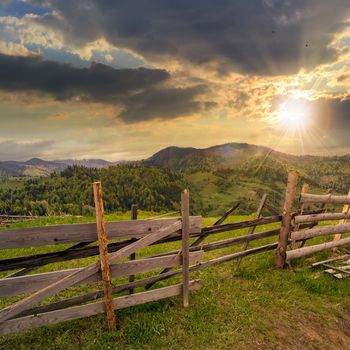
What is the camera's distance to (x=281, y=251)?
1013 centimetres

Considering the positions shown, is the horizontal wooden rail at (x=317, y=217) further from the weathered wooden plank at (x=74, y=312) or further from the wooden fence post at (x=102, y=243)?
the wooden fence post at (x=102, y=243)

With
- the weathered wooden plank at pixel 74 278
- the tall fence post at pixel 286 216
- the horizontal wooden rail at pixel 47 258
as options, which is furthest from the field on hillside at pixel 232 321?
the horizontal wooden rail at pixel 47 258

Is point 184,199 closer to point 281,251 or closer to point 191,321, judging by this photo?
point 191,321

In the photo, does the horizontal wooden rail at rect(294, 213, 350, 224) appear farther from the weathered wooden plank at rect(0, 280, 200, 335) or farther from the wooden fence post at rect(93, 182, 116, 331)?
the wooden fence post at rect(93, 182, 116, 331)

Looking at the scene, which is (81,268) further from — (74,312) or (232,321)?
(232,321)

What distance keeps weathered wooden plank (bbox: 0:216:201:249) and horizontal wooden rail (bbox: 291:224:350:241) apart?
5216 mm

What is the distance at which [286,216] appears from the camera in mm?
9922

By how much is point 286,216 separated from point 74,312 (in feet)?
23.1

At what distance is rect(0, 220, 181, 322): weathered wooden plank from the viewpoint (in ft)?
18.0

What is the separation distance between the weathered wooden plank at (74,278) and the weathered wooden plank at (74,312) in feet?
0.95

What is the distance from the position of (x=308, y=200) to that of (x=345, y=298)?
3.16m

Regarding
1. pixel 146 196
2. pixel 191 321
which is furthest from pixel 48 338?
pixel 146 196

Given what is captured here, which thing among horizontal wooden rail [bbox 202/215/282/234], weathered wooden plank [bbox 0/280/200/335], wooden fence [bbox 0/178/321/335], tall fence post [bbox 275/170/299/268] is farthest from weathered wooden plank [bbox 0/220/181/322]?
tall fence post [bbox 275/170/299/268]

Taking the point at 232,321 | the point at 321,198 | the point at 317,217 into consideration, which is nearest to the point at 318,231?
the point at 317,217
